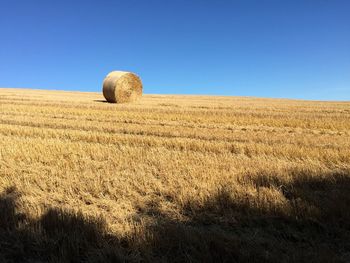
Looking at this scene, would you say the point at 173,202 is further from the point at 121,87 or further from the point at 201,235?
the point at 121,87

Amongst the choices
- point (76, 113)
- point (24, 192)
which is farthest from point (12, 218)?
point (76, 113)

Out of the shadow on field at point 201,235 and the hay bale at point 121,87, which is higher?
the hay bale at point 121,87

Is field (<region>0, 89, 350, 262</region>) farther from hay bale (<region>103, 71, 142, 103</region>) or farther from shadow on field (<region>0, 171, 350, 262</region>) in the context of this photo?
hay bale (<region>103, 71, 142, 103</region>)

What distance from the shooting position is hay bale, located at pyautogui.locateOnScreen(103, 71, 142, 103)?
2252 cm

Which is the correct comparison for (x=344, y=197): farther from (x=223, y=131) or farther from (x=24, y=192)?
(x=223, y=131)

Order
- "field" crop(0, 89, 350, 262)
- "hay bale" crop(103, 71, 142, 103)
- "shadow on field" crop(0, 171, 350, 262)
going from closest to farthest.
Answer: "shadow on field" crop(0, 171, 350, 262) → "field" crop(0, 89, 350, 262) → "hay bale" crop(103, 71, 142, 103)

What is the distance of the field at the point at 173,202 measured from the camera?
11.8 ft

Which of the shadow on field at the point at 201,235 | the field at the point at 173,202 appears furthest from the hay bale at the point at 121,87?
the shadow on field at the point at 201,235

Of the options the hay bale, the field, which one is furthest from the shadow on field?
the hay bale

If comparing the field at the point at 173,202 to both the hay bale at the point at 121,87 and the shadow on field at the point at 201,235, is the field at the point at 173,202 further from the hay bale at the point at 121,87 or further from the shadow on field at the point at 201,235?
the hay bale at the point at 121,87

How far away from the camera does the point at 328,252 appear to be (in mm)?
3469

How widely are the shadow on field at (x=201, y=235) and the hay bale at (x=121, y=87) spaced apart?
18.0 m

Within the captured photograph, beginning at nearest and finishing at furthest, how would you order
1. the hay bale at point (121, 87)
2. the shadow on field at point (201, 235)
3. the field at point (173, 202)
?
the shadow on field at point (201, 235), the field at point (173, 202), the hay bale at point (121, 87)

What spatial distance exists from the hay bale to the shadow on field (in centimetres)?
1804
